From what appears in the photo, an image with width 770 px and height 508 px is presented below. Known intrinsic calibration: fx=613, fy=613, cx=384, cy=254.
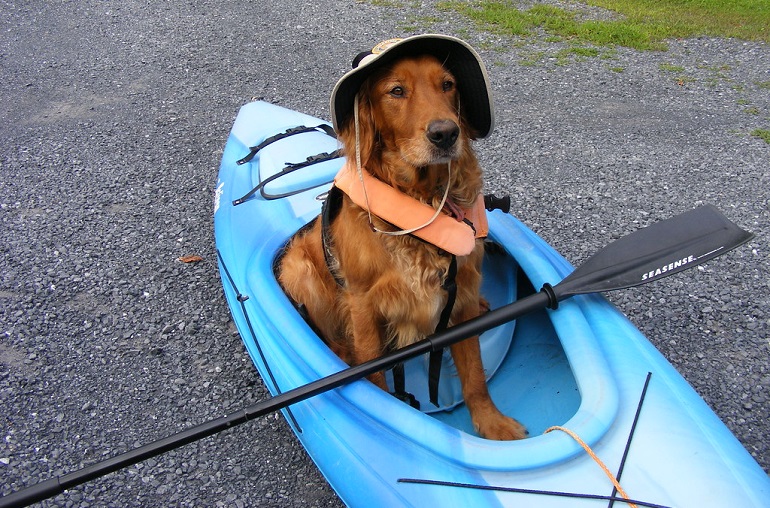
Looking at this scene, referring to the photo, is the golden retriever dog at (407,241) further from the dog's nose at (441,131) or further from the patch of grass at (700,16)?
the patch of grass at (700,16)

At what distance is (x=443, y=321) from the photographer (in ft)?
7.49

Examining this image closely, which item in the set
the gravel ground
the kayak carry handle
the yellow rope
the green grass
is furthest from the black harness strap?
the green grass

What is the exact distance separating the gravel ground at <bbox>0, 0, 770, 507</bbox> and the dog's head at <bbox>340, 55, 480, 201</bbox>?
1.30 m

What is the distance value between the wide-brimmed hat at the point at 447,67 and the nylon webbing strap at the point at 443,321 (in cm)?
52

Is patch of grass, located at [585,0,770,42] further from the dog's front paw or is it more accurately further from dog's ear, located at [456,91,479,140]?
the dog's front paw

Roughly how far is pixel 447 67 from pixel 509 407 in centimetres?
139

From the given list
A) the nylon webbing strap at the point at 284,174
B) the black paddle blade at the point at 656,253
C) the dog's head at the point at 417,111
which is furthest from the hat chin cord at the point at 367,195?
the nylon webbing strap at the point at 284,174

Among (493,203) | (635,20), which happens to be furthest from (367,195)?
(635,20)

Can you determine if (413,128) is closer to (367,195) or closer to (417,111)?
(417,111)

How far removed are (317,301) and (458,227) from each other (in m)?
0.86

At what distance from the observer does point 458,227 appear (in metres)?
2.12

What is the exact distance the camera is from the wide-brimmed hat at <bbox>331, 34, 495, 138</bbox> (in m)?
1.96

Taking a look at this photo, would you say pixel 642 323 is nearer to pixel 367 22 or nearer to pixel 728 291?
pixel 728 291

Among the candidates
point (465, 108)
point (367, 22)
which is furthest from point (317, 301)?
point (367, 22)
